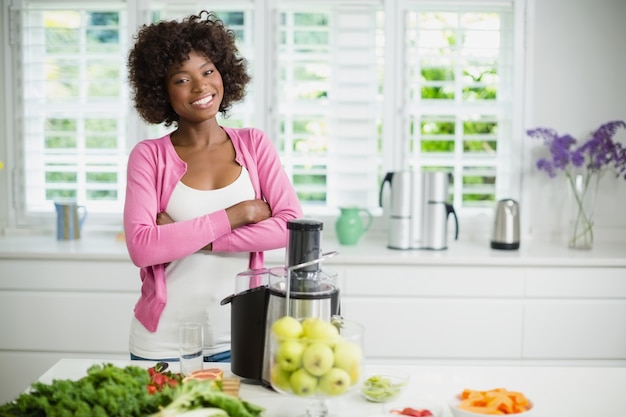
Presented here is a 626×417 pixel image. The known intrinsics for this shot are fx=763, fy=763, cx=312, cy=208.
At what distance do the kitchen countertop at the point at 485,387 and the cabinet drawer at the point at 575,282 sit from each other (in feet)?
4.70

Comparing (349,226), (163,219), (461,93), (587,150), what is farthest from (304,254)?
(587,150)

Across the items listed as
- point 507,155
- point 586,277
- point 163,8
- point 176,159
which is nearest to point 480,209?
point 507,155

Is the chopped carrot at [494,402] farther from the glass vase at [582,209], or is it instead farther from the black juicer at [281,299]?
the glass vase at [582,209]

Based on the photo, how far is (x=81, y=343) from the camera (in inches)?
131

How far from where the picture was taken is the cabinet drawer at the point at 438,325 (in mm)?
3279

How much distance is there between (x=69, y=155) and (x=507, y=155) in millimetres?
2188

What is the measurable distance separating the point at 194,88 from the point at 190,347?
0.76 meters

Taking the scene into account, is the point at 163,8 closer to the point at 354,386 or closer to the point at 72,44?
the point at 72,44

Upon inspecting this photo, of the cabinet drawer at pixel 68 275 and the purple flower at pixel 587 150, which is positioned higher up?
the purple flower at pixel 587 150

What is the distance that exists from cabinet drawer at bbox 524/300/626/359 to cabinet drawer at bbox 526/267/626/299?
39 millimetres

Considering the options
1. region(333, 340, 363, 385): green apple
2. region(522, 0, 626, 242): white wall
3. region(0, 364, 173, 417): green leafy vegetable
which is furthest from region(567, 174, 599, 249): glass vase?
region(0, 364, 173, 417): green leafy vegetable

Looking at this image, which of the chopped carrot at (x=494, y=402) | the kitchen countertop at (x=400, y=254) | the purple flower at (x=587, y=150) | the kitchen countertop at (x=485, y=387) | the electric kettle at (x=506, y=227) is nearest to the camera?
the chopped carrot at (x=494, y=402)

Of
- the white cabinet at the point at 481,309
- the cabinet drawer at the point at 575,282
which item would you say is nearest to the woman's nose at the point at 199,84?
the white cabinet at the point at 481,309

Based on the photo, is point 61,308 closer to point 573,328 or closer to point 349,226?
point 349,226
